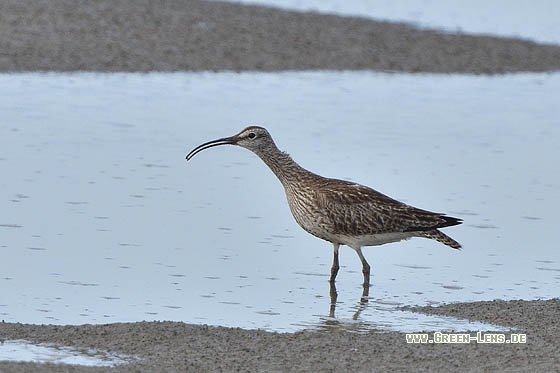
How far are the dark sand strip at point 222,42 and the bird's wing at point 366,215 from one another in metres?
9.12

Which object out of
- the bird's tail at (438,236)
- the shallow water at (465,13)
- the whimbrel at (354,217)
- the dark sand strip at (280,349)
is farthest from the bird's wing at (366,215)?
the shallow water at (465,13)

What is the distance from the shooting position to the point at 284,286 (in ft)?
34.1

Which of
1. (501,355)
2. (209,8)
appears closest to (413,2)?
(209,8)

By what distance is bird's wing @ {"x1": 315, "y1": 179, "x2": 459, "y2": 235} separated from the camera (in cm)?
1070

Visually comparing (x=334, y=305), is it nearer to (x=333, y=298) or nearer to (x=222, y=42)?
(x=333, y=298)

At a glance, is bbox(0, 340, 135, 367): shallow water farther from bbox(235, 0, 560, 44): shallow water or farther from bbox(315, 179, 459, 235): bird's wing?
bbox(235, 0, 560, 44): shallow water

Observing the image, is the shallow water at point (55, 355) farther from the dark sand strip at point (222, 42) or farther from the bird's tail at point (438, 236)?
the dark sand strip at point (222, 42)

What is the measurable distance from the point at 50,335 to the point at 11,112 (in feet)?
28.2

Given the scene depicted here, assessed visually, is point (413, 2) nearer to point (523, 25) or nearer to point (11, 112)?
point (523, 25)

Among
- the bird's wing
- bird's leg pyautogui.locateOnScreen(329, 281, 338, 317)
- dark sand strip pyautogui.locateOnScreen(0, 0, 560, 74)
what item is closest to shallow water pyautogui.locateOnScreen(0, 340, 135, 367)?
bird's leg pyautogui.locateOnScreen(329, 281, 338, 317)

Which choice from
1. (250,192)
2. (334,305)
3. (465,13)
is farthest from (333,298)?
(465,13)

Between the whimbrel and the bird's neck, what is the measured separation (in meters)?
0.01

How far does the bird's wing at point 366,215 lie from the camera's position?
10.7 meters

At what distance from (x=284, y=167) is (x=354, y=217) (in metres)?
0.79
